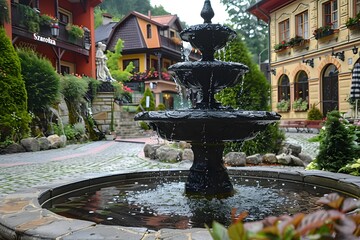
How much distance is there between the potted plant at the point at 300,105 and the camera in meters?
22.2

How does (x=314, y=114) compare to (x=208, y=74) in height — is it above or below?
below

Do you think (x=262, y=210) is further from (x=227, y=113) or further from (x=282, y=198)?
(x=227, y=113)

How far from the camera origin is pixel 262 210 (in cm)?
420

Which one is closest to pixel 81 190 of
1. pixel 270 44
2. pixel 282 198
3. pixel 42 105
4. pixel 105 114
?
pixel 282 198

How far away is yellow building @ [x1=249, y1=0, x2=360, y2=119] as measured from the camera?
18.8 m

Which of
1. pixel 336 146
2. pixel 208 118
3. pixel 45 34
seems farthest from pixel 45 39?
pixel 208 118

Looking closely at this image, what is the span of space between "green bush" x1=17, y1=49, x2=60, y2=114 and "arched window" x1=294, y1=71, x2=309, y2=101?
14798 mm

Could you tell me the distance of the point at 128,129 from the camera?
2322cm

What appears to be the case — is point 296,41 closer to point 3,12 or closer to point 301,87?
point 301,87

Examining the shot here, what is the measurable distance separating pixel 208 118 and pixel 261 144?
21.9ft

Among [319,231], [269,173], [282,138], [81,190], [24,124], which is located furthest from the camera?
[24,124]

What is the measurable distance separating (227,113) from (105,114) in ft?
60.4

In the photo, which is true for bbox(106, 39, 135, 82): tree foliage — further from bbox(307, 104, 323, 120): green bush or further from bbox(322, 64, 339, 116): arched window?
bbox(322, 64, 339, 116): arched window

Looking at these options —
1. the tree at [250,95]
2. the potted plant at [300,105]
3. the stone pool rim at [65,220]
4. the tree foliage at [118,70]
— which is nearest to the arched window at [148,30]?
the tree foliage at [118,70]
